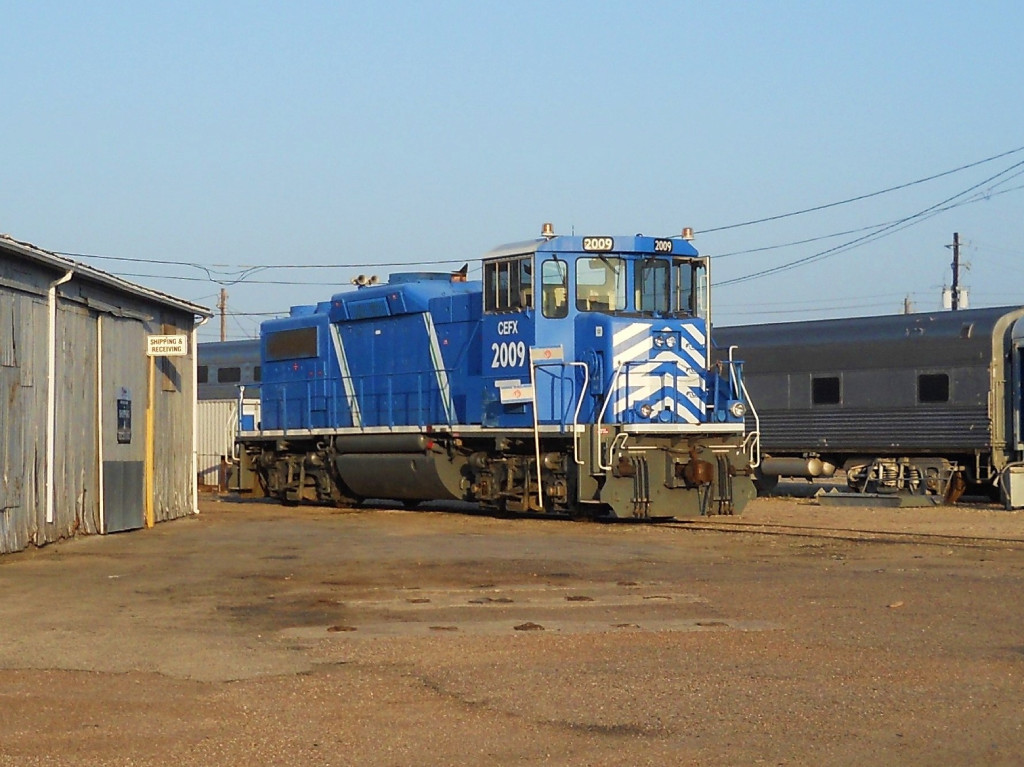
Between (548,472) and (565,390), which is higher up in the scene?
(565,390)

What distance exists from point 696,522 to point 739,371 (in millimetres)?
2340

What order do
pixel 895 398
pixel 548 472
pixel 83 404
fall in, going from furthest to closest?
pixel 895 398 < pixel 548 472 < pixel 83 404

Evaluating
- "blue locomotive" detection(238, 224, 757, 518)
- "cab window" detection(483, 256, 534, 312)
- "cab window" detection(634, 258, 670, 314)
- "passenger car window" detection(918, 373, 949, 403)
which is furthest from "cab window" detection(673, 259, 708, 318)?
"passenger car window" detection(918, 373, 949, 403)

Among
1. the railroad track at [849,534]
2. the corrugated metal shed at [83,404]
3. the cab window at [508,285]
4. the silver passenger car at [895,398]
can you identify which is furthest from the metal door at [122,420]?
the silver passenger car at [895,398]

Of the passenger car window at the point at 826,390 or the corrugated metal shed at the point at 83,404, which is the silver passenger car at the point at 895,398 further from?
the corrugated metal shed at the point at 83,404

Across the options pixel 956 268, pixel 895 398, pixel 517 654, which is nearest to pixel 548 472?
pixel 895 398

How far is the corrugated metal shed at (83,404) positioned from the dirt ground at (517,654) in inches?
44.1

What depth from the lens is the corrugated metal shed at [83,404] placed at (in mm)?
15469

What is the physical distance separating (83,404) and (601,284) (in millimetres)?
7227

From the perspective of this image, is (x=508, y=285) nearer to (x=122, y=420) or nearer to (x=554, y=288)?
(x=554, y=288)

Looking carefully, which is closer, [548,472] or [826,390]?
[548,472]

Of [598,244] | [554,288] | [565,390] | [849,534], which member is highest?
[598,244]

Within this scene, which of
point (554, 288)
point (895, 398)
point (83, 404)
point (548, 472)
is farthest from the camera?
point (895, 398)

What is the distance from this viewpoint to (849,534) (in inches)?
699
